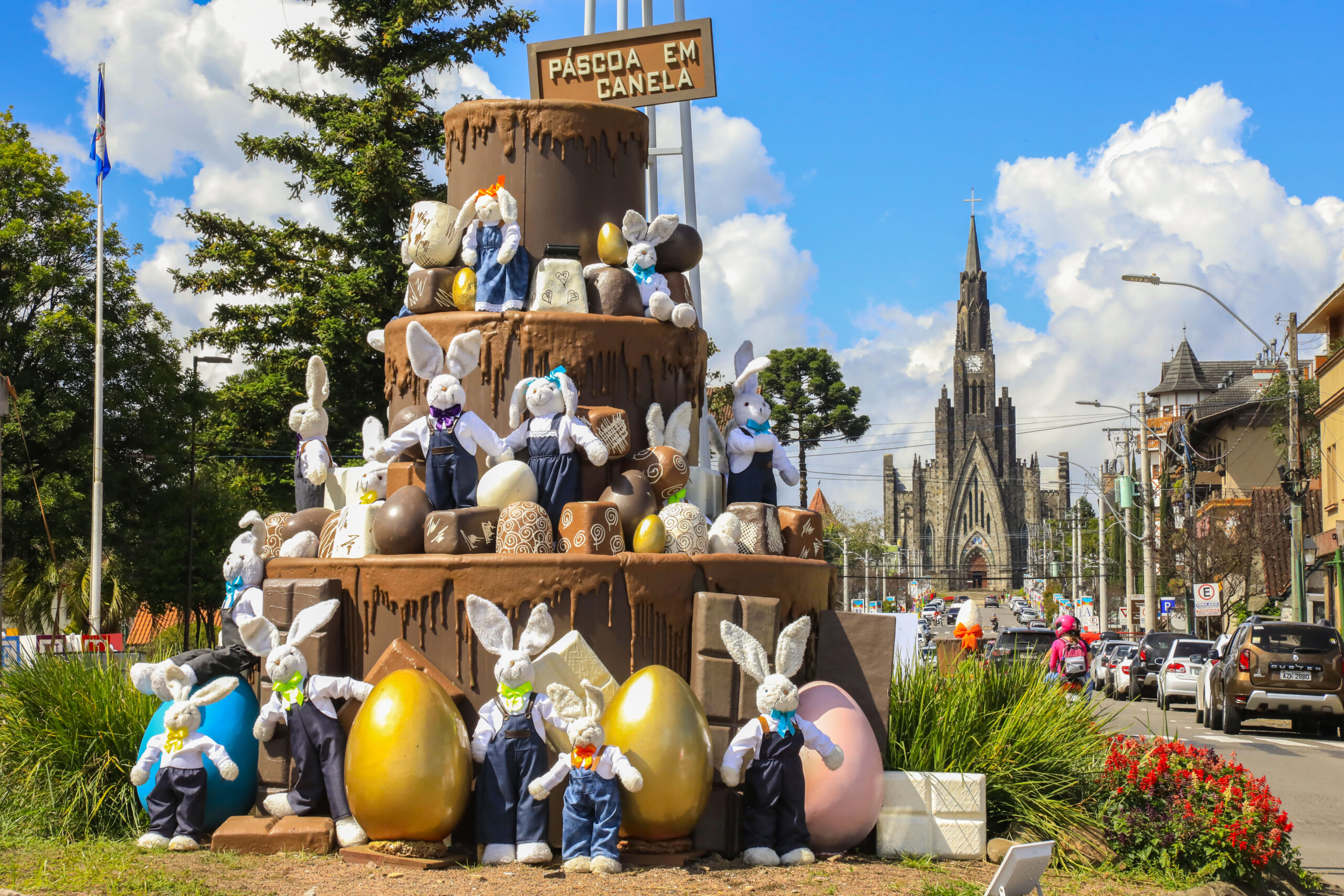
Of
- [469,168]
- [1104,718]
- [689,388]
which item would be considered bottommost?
[1104,718]

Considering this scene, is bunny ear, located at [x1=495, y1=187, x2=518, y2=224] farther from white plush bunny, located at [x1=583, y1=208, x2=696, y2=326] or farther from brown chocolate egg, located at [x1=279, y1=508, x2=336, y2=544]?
brown chocolate egg, located at [x1=279, y1=508, x2=336, y2=544]

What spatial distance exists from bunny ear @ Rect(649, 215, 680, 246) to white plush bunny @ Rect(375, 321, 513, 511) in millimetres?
1885

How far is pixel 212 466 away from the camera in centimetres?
2705

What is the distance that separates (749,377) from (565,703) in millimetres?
4030

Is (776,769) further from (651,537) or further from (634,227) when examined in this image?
(634,227)

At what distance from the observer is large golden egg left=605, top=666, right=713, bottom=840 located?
7.04 m

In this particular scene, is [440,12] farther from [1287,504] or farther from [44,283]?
[1287,504]

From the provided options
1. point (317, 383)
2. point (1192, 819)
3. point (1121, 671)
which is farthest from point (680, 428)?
point (1121, 671)

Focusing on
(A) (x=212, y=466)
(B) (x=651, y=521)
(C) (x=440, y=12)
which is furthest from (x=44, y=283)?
(B) (x=651, y=521)

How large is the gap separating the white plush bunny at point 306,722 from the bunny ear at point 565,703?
4.08 feet

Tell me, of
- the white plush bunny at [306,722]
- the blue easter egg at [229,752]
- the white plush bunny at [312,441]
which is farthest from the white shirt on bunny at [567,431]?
the blue easter egg at [229,752]

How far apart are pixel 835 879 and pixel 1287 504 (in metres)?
34.6

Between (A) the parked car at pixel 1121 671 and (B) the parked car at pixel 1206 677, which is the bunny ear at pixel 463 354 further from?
(A) the parked car at pixel 1121 671

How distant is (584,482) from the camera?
8.81 metres
